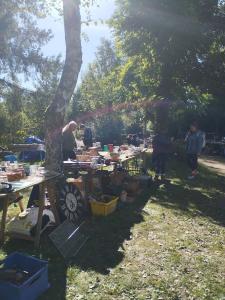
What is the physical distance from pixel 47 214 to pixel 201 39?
33.0 feet

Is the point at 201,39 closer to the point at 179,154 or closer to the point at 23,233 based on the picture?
the point at 179,154

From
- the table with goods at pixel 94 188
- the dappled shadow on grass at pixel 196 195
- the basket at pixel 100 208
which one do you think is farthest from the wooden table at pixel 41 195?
the dappled shadow on grass at pixel 196 195

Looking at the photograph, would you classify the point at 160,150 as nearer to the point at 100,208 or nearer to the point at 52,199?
the point at 100,208

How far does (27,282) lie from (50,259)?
126 centimetres

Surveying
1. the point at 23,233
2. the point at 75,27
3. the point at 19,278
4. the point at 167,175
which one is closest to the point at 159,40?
the point at 167,175

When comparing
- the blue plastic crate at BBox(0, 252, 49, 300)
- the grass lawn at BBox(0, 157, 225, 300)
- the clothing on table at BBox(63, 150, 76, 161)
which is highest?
the clothing on table at BBox(63, 150, 76, 161)

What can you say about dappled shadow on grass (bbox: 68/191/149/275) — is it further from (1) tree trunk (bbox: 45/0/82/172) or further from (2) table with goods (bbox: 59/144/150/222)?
(1) tree trunk (bbox: 45/0/82/172)

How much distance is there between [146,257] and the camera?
18.0 feet

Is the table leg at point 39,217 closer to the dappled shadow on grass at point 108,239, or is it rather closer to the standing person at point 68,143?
the dappled shadow on grass at point 108,239

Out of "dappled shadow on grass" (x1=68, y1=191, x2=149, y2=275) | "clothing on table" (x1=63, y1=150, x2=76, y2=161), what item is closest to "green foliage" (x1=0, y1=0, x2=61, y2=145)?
"clothing on table" (x1=63, y1=150, x2=76, y2=161)

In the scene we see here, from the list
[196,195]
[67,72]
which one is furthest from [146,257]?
[196,195]

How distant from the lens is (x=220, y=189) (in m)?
11.0

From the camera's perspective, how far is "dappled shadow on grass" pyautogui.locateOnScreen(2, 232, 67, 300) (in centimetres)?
441

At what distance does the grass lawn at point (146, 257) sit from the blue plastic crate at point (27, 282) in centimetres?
16
